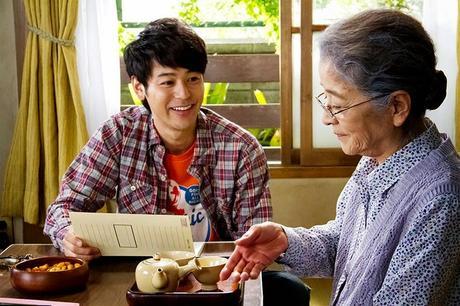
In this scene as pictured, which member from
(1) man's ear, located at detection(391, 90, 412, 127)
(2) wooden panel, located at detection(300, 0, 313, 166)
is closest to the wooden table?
(1) man's ear, located at detection(391, 90, 412, 127)

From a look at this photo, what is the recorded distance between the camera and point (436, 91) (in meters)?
1.31

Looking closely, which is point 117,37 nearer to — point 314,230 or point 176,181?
point 176,181

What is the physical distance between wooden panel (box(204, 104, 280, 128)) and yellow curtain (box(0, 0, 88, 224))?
0.72 meters

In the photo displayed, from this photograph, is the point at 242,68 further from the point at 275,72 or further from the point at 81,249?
the point at 81,249

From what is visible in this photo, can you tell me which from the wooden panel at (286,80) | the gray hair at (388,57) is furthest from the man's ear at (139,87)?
the wooden panel at (286,80)

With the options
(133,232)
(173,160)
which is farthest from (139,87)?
(133,232)

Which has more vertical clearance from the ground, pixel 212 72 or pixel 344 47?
pixel 344 47

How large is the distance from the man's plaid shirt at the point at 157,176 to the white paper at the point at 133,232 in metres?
0.37

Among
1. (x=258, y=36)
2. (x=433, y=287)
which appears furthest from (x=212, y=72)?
(x=433, y=287)

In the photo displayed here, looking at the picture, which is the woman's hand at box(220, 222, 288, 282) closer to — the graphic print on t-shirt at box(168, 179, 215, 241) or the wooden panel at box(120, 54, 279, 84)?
the graphic print on t-shirt at box(168, 179, 215, 241)

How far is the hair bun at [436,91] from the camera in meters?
1.31

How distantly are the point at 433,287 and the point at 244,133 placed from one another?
3.62 ft

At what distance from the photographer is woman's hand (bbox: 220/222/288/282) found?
1.45 metres

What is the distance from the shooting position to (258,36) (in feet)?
11.3
